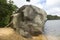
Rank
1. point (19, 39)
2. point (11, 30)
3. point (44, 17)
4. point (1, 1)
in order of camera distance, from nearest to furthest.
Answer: point (19, 39) < point (11, 30) < point (44, 17) < point (1, 1)

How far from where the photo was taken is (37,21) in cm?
2078

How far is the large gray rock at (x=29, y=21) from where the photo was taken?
784 inches

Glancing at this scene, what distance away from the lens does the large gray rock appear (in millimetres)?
19922

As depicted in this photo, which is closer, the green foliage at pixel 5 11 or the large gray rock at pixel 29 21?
the large gray rock at pixel 29 21

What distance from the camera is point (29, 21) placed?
68.4ft

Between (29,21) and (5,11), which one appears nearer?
(29,21)

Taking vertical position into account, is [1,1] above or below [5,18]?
above

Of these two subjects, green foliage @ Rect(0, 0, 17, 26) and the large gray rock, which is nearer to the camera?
the large gray rock

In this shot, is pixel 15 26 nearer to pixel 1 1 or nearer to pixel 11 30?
pixel 11 30

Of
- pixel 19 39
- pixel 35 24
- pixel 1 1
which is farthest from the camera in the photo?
pixel 1 1

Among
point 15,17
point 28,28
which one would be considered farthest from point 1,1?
point 28,28

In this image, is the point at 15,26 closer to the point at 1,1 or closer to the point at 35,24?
the point at 35,24

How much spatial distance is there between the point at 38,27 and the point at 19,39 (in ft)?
11.8

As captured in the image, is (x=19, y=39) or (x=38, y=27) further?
(x=38, y=27)
